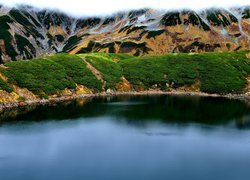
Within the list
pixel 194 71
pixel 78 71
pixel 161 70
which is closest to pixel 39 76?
pixel 78 71

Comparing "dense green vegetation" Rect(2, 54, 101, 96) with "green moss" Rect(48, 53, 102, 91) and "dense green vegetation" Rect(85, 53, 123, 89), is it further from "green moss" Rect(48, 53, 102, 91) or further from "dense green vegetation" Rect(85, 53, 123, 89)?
"dense green vegetation" Rect(85, 53, 123, 89)

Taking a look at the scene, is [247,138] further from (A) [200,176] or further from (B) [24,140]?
(B) [24,140]

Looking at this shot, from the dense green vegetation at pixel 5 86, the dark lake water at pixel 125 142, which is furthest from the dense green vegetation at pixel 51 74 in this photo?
the dark lake water at pixel 125 142

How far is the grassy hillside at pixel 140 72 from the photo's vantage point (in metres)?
99.2

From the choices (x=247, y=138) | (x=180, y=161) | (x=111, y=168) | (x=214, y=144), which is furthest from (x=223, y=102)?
(x=111, y=168)

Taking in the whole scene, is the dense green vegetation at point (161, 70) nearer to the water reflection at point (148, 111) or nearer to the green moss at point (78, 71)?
the green moss at point (78, 71)

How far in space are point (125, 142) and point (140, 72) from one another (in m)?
72.1

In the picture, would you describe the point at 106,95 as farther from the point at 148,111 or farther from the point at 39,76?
the point at 148,111

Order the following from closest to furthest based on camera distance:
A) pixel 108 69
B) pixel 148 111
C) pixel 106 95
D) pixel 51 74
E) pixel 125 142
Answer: pixel 125 142 → pixel 148 111 → pixel 51 74 → pixel 106 95 → pixel 108 69

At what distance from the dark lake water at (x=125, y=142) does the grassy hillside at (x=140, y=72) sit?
54.1 feet

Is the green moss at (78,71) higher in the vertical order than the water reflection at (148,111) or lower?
higher

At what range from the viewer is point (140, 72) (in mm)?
123875

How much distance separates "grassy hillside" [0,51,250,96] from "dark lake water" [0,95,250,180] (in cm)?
1648

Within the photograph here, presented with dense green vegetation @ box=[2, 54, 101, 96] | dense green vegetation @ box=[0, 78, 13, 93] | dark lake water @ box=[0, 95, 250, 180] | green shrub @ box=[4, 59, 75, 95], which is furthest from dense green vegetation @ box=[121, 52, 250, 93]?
dense green vegetation @ box=[0, 78, 13, 93]
